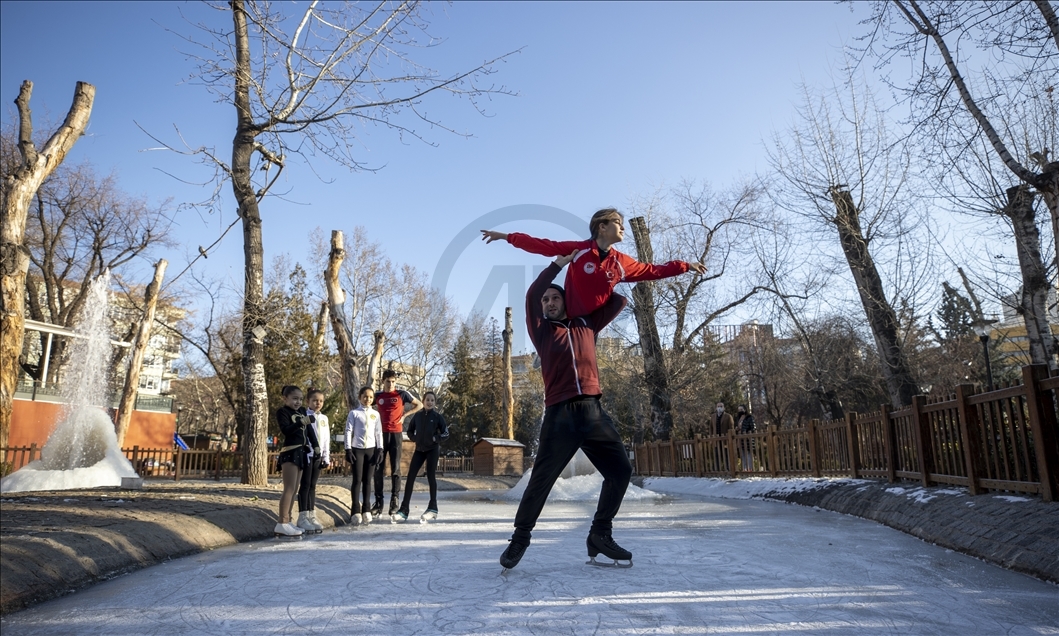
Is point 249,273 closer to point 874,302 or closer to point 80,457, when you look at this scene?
point 80,457

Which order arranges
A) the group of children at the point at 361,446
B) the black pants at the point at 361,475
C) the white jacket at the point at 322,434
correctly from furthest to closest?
the black pants at the point at 361,475 → the white jacket at the point at 322,434 → the group of children at the point at 361,446

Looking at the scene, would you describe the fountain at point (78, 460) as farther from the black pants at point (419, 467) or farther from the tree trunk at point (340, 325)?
the black pants at point (419, 467)

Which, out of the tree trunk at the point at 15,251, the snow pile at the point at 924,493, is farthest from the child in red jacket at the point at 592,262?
the tree trunk at the point at 15,251

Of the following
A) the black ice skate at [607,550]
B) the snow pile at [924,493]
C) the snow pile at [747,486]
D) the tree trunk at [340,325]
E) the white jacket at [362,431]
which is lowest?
the snow pile at [747,486]

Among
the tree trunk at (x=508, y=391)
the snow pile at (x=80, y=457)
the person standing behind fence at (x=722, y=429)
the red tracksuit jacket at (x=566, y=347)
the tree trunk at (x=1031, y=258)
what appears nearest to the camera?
the red tracksuit jacket at (x=566, y=347)

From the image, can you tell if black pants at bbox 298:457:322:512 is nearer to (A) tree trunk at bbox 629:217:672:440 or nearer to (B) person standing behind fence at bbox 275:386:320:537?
(B) person standing behind fence at bbox 275:386:320:537

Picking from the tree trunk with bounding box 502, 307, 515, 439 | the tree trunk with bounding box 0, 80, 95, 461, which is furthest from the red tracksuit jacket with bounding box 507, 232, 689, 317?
the tree trunk with bounding box 502, 307, 515, 439

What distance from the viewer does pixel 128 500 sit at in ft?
21.4

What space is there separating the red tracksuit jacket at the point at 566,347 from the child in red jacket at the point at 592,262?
0.09 meters

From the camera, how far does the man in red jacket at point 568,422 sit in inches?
150

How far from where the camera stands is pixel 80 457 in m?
10.6

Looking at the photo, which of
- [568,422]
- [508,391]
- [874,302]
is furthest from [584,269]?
[508,391]

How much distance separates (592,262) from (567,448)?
3.63ft

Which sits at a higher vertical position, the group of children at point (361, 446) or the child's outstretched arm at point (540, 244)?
the child's outstretched arm at point (540, 244)
